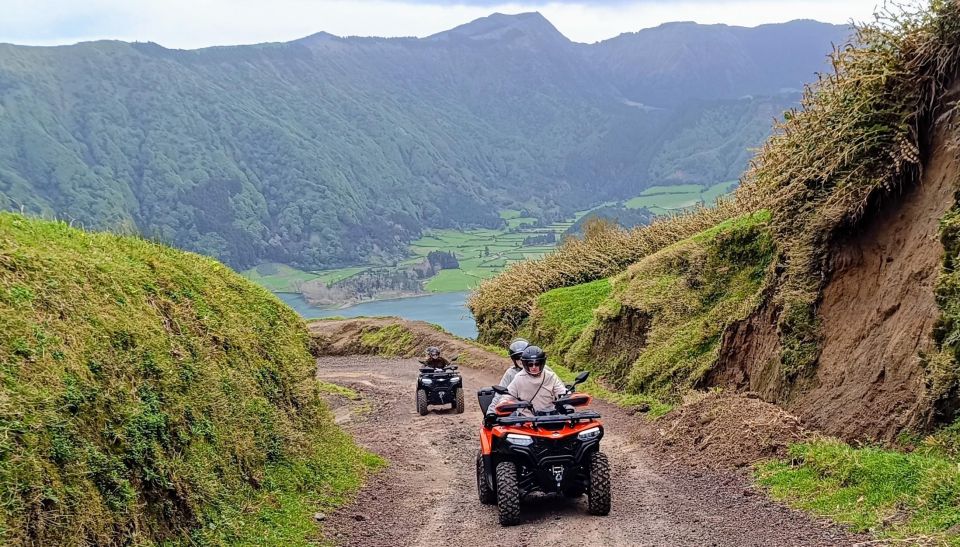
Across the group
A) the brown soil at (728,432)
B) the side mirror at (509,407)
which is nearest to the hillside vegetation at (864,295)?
the brown soil at (728,432)

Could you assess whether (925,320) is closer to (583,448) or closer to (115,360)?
(583,448)

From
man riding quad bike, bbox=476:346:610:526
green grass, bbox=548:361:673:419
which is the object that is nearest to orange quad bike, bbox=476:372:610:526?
man riding quad bike, bbox=476:346:610:526

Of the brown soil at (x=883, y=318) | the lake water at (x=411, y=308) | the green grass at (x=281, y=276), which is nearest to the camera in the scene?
the brown soil at (x=883, y=318)

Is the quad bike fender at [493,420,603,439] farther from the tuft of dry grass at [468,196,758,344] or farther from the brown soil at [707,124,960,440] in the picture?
the tuft of dry grass at [468,196,758,344]

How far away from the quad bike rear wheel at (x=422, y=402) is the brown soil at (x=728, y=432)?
8.05m

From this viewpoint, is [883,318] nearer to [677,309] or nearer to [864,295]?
[864,295]

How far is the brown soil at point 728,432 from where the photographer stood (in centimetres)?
1252

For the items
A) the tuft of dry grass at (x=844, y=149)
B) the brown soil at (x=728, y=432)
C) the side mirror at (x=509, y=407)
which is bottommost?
the brown soil at (x=728, y=432)

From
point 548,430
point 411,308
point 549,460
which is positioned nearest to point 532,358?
point 548,430

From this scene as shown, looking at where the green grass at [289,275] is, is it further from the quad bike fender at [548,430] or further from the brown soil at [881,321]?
the quad bike fender at [548,430]

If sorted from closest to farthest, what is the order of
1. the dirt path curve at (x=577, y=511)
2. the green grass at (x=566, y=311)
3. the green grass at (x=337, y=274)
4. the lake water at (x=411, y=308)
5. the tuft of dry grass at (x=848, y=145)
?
the dirt path curve at (x=577, y=511)
the tuft of dry grass at (x=848, y=145)
the green grass at (x=566, y=311)
the lake water at (x=411, y=308)
the green grass at (x=337, y=274)

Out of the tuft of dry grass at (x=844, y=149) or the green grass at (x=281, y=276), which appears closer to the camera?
the tuft of dry grass at (x=844, y=149)

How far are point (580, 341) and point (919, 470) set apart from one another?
20769 millimetres

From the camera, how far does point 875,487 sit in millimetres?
9484
